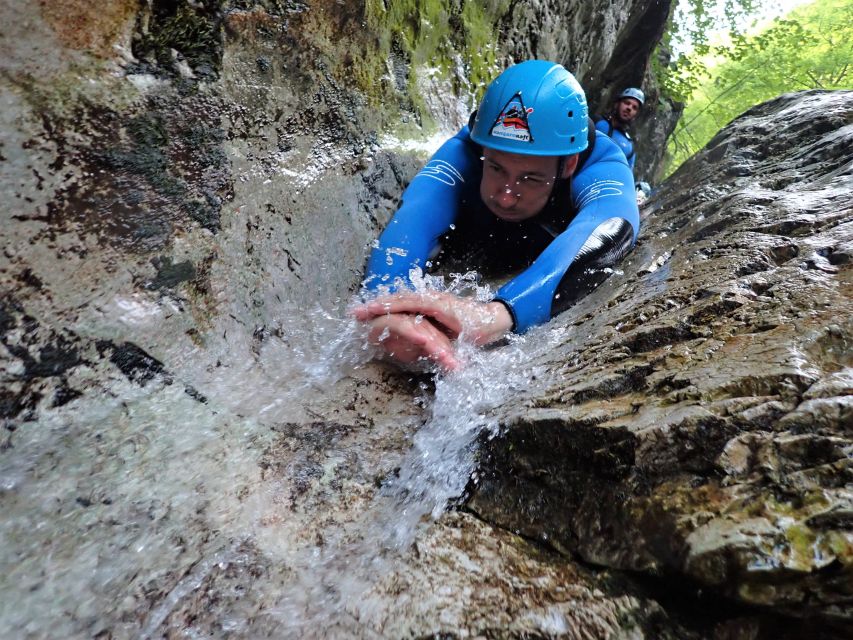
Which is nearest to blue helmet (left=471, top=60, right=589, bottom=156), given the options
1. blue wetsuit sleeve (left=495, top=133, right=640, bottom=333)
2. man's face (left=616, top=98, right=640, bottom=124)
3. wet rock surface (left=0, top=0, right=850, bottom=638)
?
blue wetsuit sleeve (left=495, top=133, right=640, bottom=333)

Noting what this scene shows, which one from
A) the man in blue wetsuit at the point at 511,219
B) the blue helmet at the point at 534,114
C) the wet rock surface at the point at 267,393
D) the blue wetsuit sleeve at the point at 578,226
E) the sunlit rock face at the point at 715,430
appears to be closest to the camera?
the sunlit rock face at the point at 715,430

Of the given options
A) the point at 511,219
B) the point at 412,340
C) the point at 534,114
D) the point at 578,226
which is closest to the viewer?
the point at 412,340

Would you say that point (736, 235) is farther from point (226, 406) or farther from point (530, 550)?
point (226, 406)

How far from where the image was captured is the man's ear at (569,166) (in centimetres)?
290

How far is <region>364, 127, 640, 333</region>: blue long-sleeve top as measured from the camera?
7.65ft

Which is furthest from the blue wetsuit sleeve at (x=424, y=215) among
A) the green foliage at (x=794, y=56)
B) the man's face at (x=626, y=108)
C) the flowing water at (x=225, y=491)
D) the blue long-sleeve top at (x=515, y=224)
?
the green foliage at (x=794, y=56)

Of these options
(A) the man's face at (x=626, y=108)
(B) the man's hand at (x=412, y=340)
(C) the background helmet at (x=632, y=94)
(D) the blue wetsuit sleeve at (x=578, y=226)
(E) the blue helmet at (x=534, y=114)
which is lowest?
(A) the man's face at (x=626, y=108)

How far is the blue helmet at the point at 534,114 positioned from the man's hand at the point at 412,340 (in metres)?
1.25

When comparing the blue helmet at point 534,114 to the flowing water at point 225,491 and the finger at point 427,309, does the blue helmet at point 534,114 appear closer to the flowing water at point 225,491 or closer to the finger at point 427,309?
the finger at point 427,309

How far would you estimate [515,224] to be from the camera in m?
3.13

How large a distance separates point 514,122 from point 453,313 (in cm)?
126

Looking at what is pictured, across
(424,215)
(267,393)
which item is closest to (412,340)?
(267,393)

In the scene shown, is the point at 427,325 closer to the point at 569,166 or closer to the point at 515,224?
the point at 515,224

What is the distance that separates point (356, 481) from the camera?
4.90 feet
